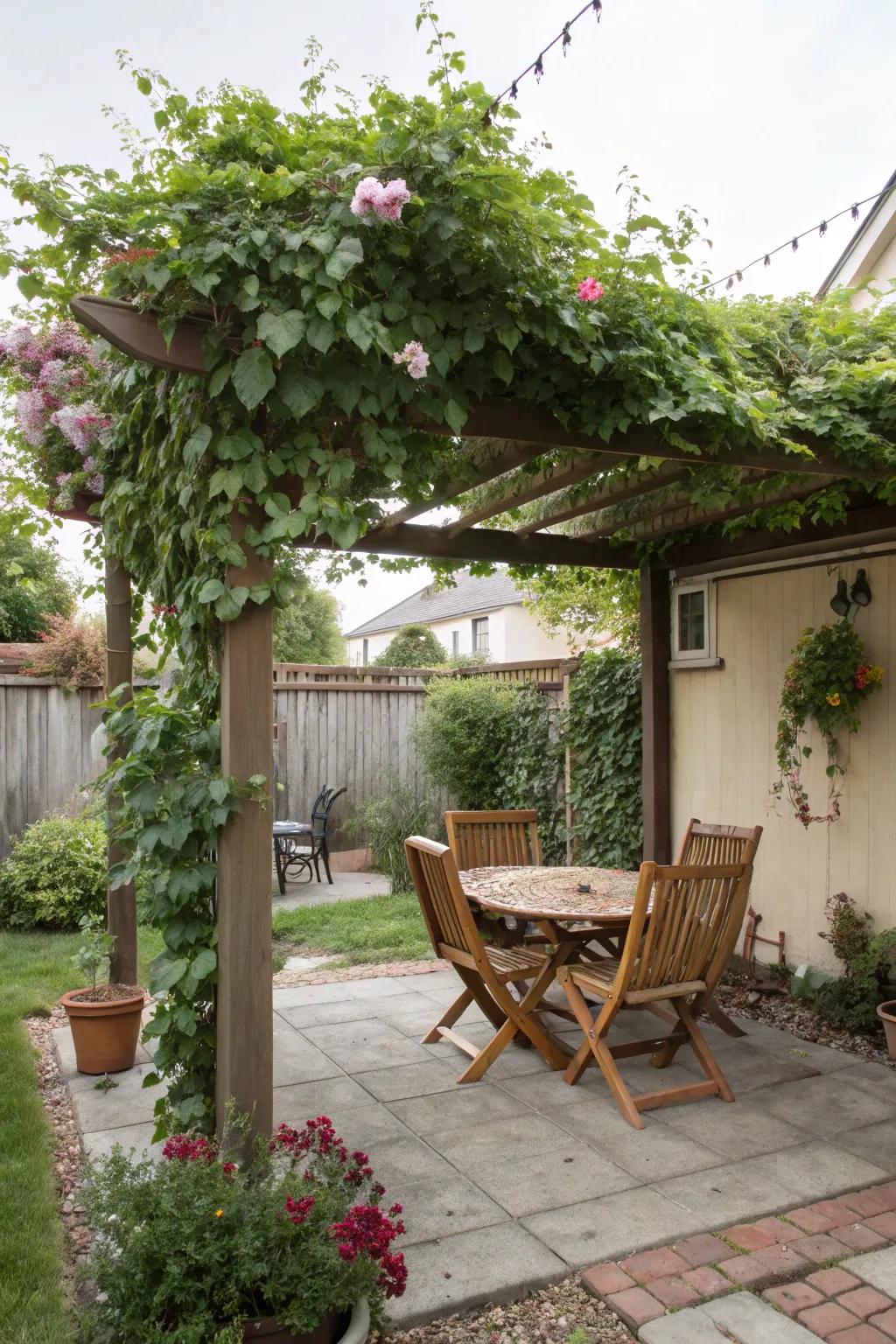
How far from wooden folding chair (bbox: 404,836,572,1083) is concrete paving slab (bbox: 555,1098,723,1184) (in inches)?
14.0

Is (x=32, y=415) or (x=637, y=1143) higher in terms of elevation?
(x=32, y=415)

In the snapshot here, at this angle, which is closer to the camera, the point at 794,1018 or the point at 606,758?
the point at 794,1018

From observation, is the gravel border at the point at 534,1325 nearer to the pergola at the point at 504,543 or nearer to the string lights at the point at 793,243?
the pergola at the point at 504,543

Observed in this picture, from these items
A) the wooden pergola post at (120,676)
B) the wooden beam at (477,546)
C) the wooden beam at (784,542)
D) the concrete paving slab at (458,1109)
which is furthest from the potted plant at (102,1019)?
the wooden beam at (784,542)

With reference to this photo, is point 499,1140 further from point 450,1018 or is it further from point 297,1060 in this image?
point 297,1060

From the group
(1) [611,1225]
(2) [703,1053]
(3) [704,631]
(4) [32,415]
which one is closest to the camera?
(1) [611,1225]

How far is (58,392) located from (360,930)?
12.8ft

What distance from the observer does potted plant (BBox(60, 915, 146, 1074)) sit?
3.55 metres

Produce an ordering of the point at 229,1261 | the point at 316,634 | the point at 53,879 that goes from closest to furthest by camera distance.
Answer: the point at 229,1261 → the point at 53,879 → the point at 316,634

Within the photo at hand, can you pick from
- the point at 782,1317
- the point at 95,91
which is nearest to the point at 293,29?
the point at 95,91

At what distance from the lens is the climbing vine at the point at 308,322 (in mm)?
2166

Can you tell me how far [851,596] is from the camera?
4.43 meters

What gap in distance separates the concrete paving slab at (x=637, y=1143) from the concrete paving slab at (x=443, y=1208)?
19.2 inches

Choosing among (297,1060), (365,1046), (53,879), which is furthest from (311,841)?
(297,1060)
